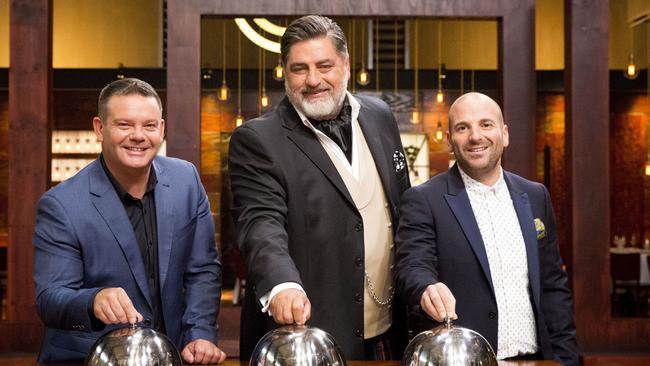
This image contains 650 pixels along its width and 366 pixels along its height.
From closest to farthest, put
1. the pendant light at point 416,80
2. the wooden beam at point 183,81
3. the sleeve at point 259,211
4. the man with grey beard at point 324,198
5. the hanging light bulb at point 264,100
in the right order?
the sleeve at point 259,211 < the man with grey beard at point 324,198 < the wooden beam at point 183,81 < the hanging light bulb at point 264,100 < the pendant light at point 416,80

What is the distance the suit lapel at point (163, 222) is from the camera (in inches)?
104

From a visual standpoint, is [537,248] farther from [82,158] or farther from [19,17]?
[82,158]

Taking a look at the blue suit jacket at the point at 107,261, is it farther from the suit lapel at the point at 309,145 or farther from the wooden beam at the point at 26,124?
the wooden beam at the point at 26,124

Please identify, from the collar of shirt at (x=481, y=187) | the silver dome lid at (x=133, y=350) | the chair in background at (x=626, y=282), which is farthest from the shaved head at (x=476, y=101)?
the chair in background at (x=626, y=282)

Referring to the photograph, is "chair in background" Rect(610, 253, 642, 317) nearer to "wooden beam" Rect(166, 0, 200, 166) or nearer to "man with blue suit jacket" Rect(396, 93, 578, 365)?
"wooden beam" Rect(166, 0, 200, 166)

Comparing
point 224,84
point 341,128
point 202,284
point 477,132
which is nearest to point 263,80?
point 224,84

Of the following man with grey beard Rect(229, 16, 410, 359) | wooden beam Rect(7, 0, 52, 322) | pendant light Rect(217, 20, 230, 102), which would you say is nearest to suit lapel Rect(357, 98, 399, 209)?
man with grey beard Rect(229, 16, 410, 359)

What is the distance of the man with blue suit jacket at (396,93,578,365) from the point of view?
2.61 metres

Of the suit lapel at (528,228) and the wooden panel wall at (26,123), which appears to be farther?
the wooden panel wall at (26,123)

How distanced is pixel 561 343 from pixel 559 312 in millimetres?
99

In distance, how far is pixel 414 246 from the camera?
265 cm

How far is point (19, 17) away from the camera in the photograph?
4.82 meters

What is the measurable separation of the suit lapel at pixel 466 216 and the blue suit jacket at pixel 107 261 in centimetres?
77

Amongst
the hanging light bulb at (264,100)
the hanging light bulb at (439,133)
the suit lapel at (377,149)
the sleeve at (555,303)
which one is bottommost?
the sleeve at (555,303)
